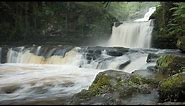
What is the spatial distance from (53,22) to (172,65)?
50.5 ft

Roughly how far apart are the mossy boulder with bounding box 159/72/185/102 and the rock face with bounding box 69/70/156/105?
55cm

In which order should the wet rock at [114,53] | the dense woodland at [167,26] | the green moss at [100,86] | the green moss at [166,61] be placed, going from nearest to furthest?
the green moss at [100,86] < the green moss at [166,61] < the wet rock at [114,53] < the dense woodland at [167,26]

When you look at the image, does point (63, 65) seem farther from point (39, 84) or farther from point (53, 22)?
point (53, 22)

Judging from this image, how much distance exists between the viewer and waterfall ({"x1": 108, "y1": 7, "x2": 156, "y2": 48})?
1849 cm

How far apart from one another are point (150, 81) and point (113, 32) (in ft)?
52.5

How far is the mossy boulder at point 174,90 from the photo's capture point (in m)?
5.40

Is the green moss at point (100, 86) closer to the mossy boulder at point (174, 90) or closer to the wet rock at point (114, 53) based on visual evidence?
the mossy boulder at point (174, 90)

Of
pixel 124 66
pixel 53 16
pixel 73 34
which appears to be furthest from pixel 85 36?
pixel 124 66

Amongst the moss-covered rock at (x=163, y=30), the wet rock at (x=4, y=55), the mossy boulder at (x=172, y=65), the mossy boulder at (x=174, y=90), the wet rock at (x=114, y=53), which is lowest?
the mossy boulder at (x=174, y=90)

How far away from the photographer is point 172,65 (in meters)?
8.80

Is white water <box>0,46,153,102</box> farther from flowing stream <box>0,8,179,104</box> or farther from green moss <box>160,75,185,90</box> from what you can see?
green moss <box>160,75,185,90</box>

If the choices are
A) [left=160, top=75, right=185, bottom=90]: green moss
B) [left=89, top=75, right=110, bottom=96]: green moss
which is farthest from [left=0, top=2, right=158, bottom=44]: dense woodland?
[left=160, top=75, right=185, bottom=90]: green moss

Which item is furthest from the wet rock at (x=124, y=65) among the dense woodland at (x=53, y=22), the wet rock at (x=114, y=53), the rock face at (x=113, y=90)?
the dense woodland at (x=53, y=22)

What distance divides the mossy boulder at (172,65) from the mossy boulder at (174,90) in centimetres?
283
